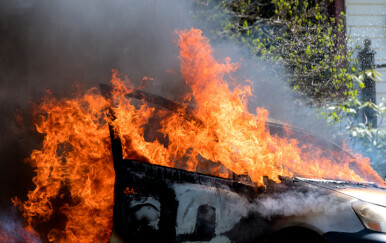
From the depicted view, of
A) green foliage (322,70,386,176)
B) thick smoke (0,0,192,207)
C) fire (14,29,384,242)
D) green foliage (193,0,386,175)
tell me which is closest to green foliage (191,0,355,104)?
green foliage (193,0,386,175)

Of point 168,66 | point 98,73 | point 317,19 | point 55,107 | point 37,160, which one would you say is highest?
point 317,19

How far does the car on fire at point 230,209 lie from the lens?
9.19ft

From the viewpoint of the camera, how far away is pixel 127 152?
301 centimetres

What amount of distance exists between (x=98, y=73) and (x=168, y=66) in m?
1.49

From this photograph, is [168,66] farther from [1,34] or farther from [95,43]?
[1,34]

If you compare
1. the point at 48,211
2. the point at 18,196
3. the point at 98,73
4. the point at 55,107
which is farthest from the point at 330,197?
the point at 98,73

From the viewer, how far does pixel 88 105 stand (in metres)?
4.31

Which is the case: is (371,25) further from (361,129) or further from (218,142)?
(218,142)

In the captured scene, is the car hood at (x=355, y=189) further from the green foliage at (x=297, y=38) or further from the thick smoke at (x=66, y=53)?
the green foliage at (x=297, y=38)

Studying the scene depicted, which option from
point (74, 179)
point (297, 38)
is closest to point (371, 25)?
point (297, 38)

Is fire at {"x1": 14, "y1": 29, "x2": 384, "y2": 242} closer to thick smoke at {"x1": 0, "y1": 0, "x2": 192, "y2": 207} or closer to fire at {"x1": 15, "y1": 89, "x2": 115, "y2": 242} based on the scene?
fire at {"x1": 15, "y1": 89, "x2": 115, "y2": 242}

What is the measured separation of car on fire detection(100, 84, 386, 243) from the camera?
2.80 meters

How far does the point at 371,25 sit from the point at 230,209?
24.5 ft

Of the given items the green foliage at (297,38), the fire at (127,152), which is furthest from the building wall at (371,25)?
the fire at (127,152)
